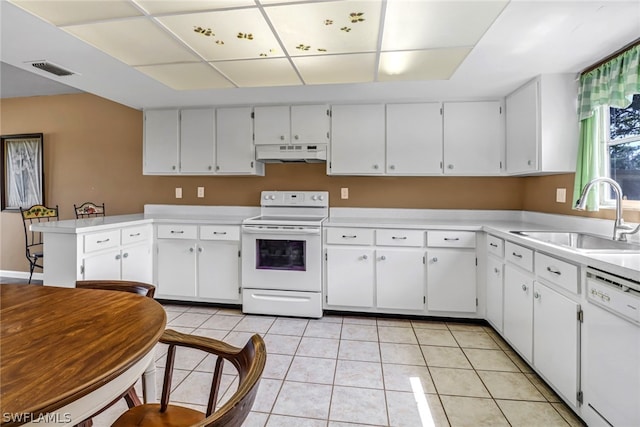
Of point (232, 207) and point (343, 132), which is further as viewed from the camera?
point (232, 207)

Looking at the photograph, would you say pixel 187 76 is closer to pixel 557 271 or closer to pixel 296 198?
pixel 296 198

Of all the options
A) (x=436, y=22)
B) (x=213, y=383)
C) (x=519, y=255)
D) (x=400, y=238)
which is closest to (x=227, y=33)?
A: (x=436, y=22)

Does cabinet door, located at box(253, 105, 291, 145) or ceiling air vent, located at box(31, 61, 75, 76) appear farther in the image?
cabinet door, located at box(253, 105, 291, 145)

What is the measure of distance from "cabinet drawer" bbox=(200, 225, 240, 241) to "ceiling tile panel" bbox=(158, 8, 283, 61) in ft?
5.14

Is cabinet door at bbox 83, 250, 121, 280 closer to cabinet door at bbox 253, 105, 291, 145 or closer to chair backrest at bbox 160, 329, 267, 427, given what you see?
cabinet door at bbox 253, 105, 291, 145

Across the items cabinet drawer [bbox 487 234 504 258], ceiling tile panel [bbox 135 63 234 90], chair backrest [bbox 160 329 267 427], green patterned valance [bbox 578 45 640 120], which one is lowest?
chair backrest [bbox 160 329 267 427]

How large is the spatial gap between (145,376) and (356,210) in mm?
2623

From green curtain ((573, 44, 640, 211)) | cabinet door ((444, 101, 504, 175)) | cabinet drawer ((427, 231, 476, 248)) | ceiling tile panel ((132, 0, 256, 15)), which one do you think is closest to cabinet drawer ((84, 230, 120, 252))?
ceiling tile panel ((132, 0, 256, 15))

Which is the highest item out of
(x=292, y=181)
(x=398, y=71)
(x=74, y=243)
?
(x=398, y=71)

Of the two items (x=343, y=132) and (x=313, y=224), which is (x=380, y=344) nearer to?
(x=313, y=224)

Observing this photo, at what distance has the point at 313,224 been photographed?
2.98 m

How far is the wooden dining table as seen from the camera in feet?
2.09

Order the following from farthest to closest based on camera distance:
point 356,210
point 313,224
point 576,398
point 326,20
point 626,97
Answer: point 356,210, point 313,224, point 626,97, point 326,20, point 576,398

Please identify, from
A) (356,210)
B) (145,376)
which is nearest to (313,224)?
(356,210)
